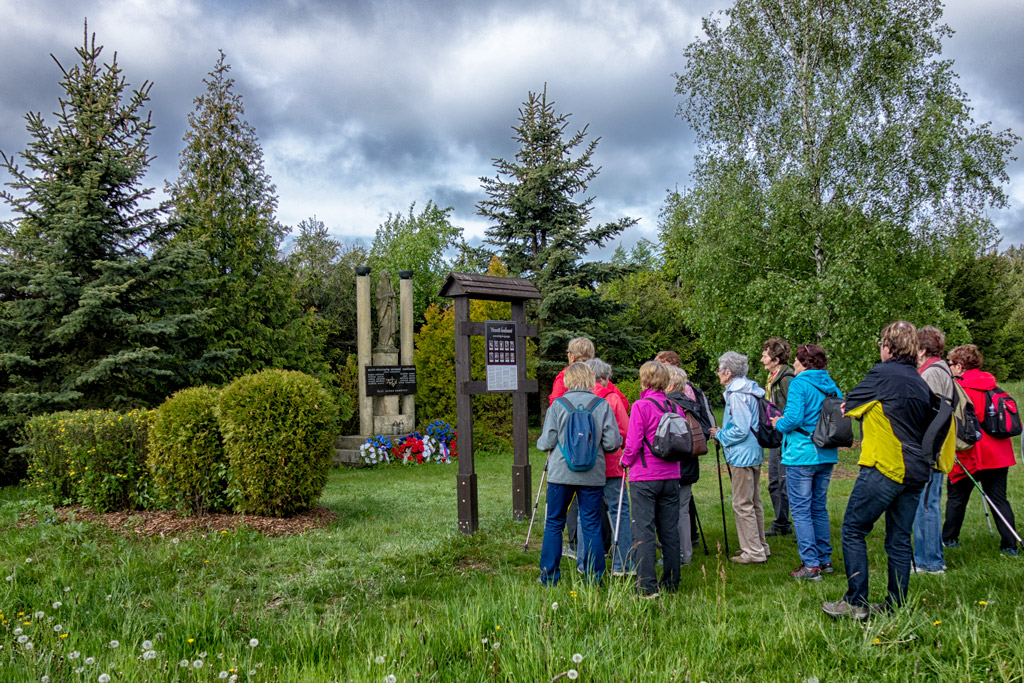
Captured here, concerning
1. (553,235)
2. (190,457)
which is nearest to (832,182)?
(553,235)

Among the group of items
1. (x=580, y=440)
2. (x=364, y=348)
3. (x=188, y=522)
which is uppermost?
(x=364, y=348)

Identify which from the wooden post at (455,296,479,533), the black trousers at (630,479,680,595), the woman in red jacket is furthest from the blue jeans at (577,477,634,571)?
the woman in red jacket

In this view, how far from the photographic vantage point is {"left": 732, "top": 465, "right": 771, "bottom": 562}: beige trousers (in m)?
5.68

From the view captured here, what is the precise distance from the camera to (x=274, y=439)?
7082 mm

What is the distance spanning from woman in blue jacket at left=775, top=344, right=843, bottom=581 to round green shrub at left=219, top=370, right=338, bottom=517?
15.5 feet

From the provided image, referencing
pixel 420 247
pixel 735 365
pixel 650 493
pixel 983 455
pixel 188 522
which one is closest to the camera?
pixel 650 493

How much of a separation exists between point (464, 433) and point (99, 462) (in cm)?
439

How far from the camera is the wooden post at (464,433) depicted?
22.7 feet

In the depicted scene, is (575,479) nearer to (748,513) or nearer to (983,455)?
(748,513)

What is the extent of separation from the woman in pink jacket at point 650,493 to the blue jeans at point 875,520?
1.13 meters

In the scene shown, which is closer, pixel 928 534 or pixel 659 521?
pixel 659 521

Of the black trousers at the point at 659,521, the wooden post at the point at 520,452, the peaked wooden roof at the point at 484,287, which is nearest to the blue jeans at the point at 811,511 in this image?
the black trousers at the point at 659,521

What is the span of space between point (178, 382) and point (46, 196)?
3.60 metres

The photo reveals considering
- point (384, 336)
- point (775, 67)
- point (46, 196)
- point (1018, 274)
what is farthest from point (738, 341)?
point (1018, 274)
